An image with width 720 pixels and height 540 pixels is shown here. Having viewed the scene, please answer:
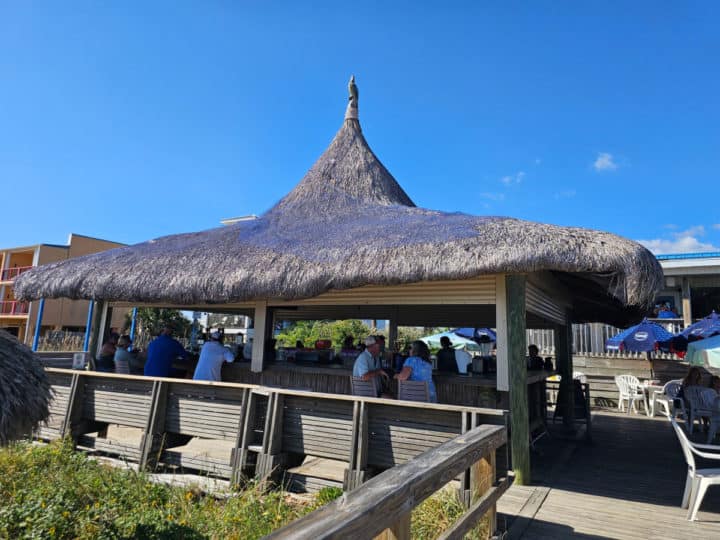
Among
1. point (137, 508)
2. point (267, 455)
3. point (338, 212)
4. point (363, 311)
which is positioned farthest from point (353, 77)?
point (137, 508)

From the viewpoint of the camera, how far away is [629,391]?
11211 mm

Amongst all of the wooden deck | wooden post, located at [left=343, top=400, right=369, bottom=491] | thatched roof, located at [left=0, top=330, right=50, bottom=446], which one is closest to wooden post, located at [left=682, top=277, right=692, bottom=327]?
the wooden deck

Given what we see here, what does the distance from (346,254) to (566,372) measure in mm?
5473

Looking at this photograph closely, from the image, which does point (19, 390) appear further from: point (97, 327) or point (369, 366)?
point (97, 327)

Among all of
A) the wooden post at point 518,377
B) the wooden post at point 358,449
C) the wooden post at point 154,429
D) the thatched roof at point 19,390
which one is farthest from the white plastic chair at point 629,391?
the thatched roof at point 19,390

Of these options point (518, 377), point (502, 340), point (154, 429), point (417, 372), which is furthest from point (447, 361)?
point (154, 429)

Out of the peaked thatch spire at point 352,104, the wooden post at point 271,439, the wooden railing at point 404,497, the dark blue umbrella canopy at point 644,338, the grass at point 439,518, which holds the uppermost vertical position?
the peaked thatch spire at point 352,104

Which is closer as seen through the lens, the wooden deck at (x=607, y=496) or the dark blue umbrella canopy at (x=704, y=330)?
the wooden deck at (x=607, y=496)

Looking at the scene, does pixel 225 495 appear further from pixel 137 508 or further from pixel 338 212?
pixel 338 212

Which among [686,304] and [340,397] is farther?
[686,304]

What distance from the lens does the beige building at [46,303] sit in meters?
24.2

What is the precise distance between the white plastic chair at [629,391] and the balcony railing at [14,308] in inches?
1060

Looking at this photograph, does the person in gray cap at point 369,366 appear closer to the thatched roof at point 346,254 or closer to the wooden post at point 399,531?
the thatched roof at point 346,254

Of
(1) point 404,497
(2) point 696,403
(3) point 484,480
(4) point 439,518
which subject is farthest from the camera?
(2) point 696,403
